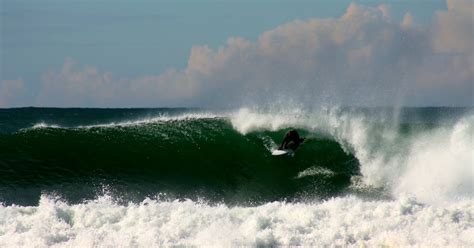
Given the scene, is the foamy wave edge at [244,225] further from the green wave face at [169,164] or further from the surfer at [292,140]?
the surfer at [292,140]

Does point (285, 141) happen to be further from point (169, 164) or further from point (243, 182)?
point (169, 164)

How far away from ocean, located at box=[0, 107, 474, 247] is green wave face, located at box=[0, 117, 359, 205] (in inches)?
2.1

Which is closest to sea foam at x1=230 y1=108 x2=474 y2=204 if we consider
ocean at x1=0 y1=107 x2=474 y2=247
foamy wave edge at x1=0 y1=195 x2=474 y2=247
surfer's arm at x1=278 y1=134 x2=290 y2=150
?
ocean at x1=0 y1=107 x2=474 y2=247

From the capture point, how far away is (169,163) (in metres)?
18.7

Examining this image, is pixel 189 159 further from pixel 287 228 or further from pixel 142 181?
pixel 287 228

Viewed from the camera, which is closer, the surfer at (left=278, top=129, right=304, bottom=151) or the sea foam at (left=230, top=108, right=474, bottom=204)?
the sea foam at (left=230, top=108, right=474, bottom=204)

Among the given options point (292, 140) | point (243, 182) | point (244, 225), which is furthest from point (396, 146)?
point (244, 225)

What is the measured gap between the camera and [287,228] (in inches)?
465

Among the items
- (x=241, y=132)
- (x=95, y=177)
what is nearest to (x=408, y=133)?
(x=241, y=132)

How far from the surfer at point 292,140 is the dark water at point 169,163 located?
13.3 inches

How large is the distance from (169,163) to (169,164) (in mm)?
68

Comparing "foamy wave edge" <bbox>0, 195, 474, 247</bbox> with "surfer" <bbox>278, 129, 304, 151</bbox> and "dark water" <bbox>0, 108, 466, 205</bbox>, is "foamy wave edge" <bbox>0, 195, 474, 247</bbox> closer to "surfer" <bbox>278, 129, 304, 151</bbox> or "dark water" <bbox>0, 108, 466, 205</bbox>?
"dark water" <bbox>0, 108, 466, 205</bbox>

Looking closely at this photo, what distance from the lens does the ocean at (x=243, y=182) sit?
11711 millimetres

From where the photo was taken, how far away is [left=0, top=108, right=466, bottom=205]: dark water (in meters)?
16.5
